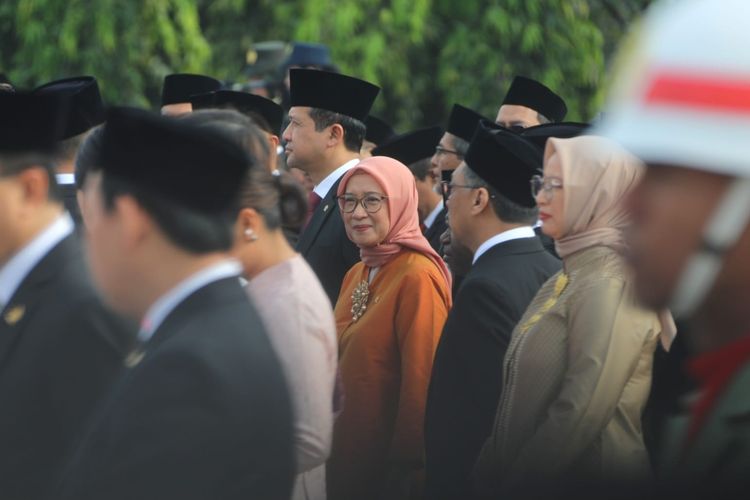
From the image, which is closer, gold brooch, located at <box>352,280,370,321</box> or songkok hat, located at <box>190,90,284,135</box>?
gold brooch, located at <box>352,280,370,321</box>

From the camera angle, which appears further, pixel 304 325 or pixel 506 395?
pixel 506 395

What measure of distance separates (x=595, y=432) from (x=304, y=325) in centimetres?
98

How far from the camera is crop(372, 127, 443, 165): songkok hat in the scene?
23.9 feet

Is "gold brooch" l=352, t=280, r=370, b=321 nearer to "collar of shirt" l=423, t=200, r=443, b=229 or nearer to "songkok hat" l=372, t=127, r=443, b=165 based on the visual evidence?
"collar of shirt" l=423, t=200, r=443, b=229

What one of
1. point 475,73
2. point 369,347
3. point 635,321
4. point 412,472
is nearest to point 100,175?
point 635,321

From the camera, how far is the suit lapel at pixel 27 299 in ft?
10.1

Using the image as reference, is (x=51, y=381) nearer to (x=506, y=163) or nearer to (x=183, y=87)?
(x=506, y=163)

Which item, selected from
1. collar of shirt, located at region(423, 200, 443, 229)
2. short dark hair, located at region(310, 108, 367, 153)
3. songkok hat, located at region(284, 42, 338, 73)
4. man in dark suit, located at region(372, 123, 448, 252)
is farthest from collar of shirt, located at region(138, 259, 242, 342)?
songkok hat, located at region(284, 42, 338, 73)

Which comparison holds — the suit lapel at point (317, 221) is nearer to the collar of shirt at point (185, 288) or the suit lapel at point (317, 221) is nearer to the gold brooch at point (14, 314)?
the gold brooch at point (14, 314)

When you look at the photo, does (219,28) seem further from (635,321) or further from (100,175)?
(100,175)

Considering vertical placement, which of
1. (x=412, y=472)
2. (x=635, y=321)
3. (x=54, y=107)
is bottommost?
(x=412, y=472)

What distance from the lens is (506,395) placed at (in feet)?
13.4

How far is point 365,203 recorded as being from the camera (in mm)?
5238

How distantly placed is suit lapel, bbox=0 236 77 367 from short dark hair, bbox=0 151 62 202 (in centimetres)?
14
